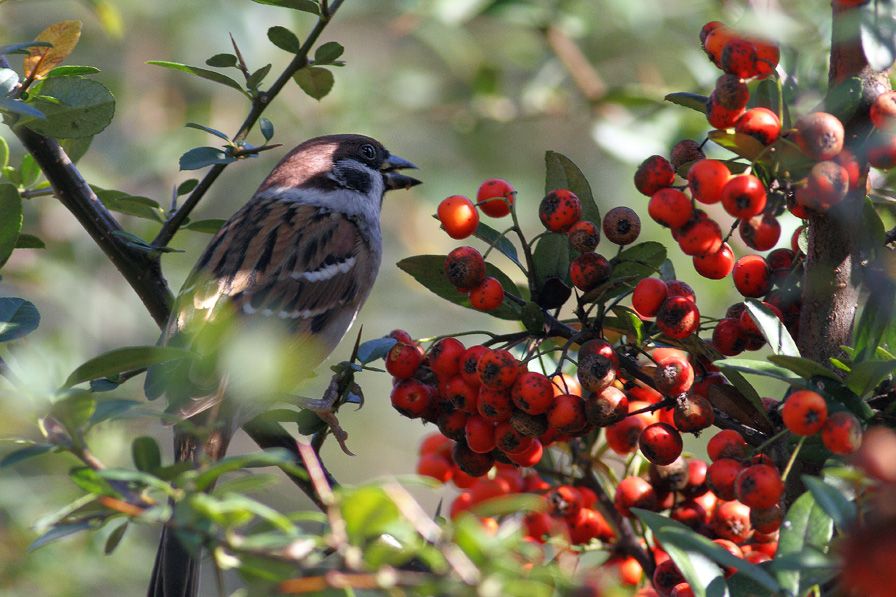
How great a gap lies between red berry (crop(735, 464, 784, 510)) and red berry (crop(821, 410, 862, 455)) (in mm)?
96

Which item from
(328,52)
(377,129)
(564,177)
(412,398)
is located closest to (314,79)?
(328,52)

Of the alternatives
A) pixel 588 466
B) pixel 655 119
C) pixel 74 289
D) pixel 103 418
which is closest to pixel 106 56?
pixel 74 289

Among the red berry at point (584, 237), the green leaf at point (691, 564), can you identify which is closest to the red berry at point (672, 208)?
the red berry at point (584, 237)

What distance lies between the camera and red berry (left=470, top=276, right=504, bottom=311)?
→ 181cm

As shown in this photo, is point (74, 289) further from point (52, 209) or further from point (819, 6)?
point (819, 6)

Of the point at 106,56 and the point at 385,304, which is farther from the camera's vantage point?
the point at 106,56

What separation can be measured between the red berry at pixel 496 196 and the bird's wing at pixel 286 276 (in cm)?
113

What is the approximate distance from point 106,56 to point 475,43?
2064mm

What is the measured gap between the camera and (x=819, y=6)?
3.00 metres

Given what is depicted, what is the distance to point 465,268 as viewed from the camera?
1.81 metres

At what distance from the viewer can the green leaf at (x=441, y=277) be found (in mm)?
1889

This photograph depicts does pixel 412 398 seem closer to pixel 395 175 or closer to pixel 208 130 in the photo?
pixel 208 130

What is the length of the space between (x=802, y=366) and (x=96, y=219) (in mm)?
1476

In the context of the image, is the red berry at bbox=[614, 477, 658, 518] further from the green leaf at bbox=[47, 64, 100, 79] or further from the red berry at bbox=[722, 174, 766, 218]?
the green leaf at bbox=[47, 64, 100, 79]
